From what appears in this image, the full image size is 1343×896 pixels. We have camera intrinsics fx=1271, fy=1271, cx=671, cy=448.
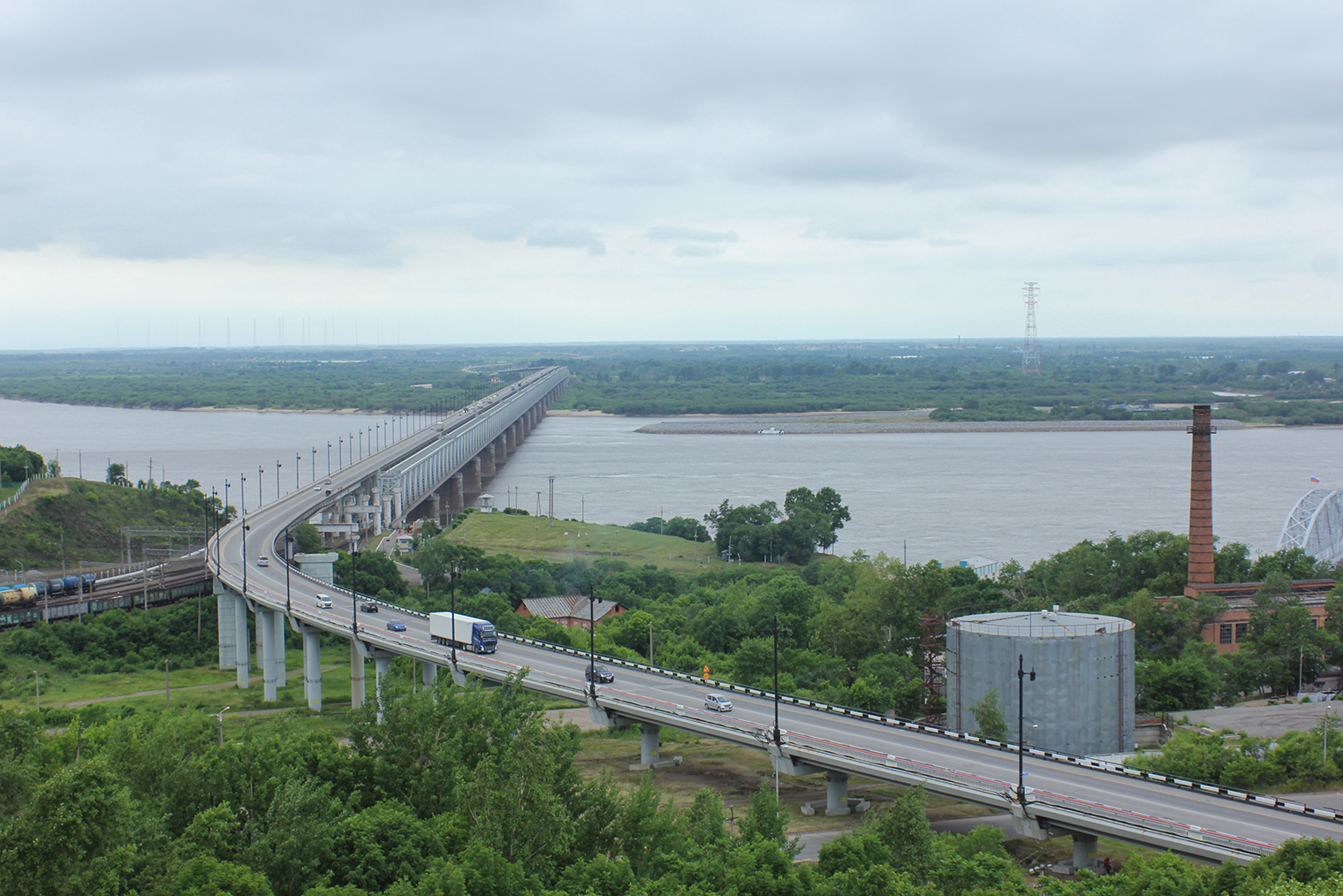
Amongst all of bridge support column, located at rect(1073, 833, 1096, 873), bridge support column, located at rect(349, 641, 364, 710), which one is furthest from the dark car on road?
bridge support column, located at rect(1073, 833, 1096, 873)

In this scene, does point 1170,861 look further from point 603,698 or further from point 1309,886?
point 603,698

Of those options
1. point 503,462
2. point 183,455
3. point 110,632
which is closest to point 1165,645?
point 110,632

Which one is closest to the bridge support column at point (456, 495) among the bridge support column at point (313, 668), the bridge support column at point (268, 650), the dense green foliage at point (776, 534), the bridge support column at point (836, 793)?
the dense green foliage at point (776, 534)

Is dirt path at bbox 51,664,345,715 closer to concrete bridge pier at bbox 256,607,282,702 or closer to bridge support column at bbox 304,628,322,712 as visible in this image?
bridge support column at bbox 304,628,322,712

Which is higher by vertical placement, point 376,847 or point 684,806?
point 376,847

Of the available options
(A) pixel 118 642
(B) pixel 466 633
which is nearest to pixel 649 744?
(B) pixel 466 633

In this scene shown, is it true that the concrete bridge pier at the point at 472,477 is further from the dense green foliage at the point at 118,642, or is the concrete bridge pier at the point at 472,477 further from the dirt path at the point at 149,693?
the dirt path at the point at 149,693
